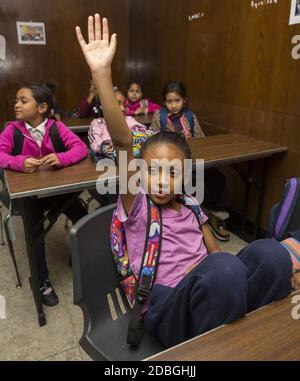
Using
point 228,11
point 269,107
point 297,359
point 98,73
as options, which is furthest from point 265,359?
point 228,11

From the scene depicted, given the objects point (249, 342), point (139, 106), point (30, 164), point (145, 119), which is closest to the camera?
point (249, 342)

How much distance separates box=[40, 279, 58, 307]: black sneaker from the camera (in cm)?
178

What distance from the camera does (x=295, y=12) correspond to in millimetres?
1973

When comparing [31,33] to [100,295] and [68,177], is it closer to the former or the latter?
[68,177]

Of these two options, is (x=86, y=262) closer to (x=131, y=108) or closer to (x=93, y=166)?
(x=93, y=166)

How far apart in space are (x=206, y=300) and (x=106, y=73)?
0.64 meters

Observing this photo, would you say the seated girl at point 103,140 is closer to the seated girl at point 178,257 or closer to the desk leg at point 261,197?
the seated girl at point 178,257

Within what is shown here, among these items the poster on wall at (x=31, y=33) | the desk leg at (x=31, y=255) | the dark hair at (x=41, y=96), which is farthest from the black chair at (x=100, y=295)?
the poster on wall at (x=31, y=33)

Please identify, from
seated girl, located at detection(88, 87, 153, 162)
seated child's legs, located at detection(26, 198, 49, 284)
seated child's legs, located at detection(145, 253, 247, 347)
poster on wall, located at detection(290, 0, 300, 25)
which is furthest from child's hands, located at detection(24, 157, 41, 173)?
poster on wall, located at detection(290, 0, 300, 25)

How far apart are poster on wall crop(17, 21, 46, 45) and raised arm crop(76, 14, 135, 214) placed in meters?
3.44

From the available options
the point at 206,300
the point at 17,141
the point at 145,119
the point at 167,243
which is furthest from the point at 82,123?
the point at 206,300

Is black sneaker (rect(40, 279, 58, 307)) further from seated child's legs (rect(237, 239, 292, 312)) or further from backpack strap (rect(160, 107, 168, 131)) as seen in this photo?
backpack strap (rect(160, 107, 168, 131))

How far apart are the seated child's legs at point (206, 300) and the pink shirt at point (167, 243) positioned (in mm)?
144
